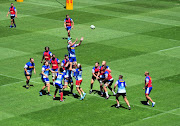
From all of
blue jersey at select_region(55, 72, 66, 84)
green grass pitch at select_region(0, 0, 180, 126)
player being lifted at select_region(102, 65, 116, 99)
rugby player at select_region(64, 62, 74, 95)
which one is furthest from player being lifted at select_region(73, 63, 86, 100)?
player being lifted at select_region(102, 65, 116, 99)

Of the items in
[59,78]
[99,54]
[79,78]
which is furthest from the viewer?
[99,54]

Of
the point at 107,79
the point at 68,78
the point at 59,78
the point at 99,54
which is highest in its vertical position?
the point at 59,78

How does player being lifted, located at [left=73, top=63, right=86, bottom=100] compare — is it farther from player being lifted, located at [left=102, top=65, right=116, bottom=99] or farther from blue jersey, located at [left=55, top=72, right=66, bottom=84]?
player being lifted, located at [left=102, top=65, right=116, bottom=99]

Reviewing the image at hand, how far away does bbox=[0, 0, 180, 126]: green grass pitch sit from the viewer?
2636 centimetres

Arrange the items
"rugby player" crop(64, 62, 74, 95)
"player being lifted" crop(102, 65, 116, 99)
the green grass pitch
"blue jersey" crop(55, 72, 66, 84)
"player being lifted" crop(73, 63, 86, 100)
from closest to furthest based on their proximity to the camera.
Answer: the green grass pitch, "blue jersey" crop(55, 72, 66, 84), "player being lifted" crop(73, 63, 86, 100), "player being lifted" crop(102, 65, 116, 99), "rugby player" crop(64, 62, 74, 95)

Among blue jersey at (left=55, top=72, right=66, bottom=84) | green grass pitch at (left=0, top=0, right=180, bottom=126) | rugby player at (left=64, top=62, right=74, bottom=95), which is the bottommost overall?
green grass pitch at (left=0, top=0, right=180, bottom=126)

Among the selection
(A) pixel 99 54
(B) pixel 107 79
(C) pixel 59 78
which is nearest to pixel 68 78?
(C) pixel 59 78

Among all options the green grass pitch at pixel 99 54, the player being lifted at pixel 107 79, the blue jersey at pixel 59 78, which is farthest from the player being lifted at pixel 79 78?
the player being lifted at pixel 107 79

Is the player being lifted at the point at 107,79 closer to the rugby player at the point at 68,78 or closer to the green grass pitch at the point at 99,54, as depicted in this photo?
the green grass pitch at the point at 99,54

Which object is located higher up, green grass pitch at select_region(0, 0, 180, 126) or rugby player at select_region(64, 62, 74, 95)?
rugby player at select_region(64, 62, 74, 95)

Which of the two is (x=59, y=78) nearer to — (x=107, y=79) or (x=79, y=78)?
(x=79, y=78)

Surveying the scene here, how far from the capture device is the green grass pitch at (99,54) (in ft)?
86.5

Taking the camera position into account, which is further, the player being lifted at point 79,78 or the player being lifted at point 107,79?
the player being lifted at point 107,79

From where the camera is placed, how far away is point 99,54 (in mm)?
38500
